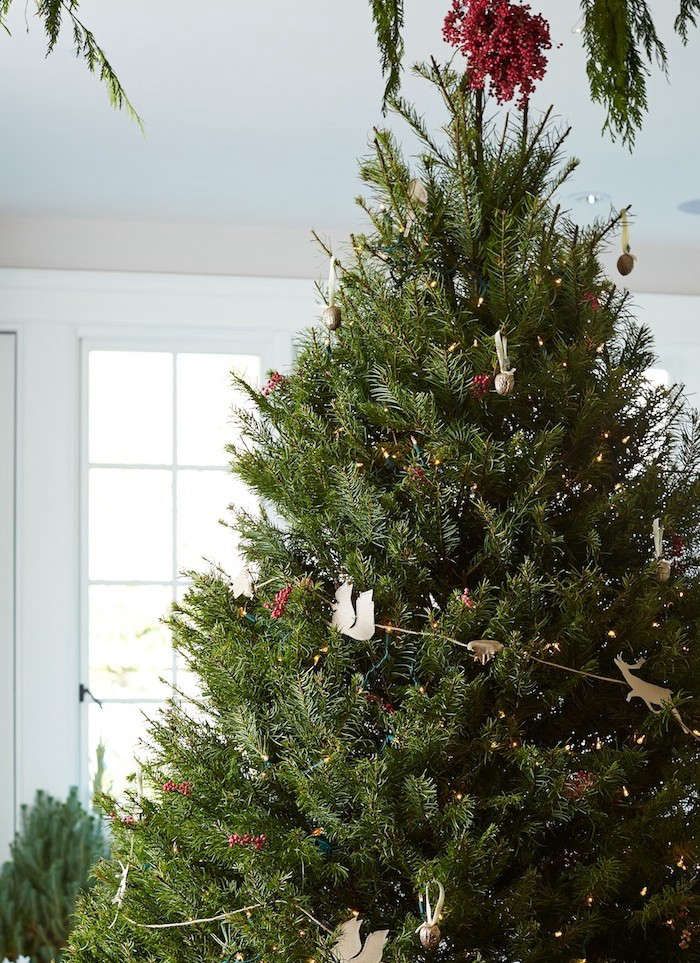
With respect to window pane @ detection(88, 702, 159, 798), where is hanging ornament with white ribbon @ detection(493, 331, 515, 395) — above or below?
above

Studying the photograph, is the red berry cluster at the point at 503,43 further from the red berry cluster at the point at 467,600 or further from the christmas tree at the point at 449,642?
the red berry cluster at the point at 467,600

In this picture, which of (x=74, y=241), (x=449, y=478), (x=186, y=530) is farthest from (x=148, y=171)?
(x=449, y=478)

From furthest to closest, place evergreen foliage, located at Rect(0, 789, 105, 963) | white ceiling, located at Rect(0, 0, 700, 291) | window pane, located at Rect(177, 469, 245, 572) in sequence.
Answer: window pane, located at Rect(177, 469, 245, 572) → evergreen foliage, located at Rect(0, 789, 105, 963) → white ceiling, located at Rect(0, 0, 700, 291)

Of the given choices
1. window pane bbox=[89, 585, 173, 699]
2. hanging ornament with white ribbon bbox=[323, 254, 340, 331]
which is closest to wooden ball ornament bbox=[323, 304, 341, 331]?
hanging ornament with white ribbon bbox=[323, 254, 340, 331]

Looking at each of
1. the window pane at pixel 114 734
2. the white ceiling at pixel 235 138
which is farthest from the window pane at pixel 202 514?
the white ceiling at pixel 235 138

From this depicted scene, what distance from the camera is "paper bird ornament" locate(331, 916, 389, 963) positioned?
813 millimetres

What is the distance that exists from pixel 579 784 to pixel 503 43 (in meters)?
0.64

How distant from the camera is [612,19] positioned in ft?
2.26

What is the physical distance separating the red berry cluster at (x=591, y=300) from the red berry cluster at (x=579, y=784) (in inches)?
15.5

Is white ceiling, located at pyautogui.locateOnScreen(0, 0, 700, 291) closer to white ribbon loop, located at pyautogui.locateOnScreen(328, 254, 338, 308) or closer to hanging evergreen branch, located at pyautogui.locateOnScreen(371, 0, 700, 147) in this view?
white ribbon loop, located at pyautogui.locateOnScreen(328, 254, 338, 308)

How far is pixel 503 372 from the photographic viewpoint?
0.89 meters

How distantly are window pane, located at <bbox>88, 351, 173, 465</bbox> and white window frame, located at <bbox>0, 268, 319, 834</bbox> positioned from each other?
0.05 metres

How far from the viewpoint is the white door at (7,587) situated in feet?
11.6

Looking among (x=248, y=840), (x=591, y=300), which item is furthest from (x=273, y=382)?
(x=248, y=840)
